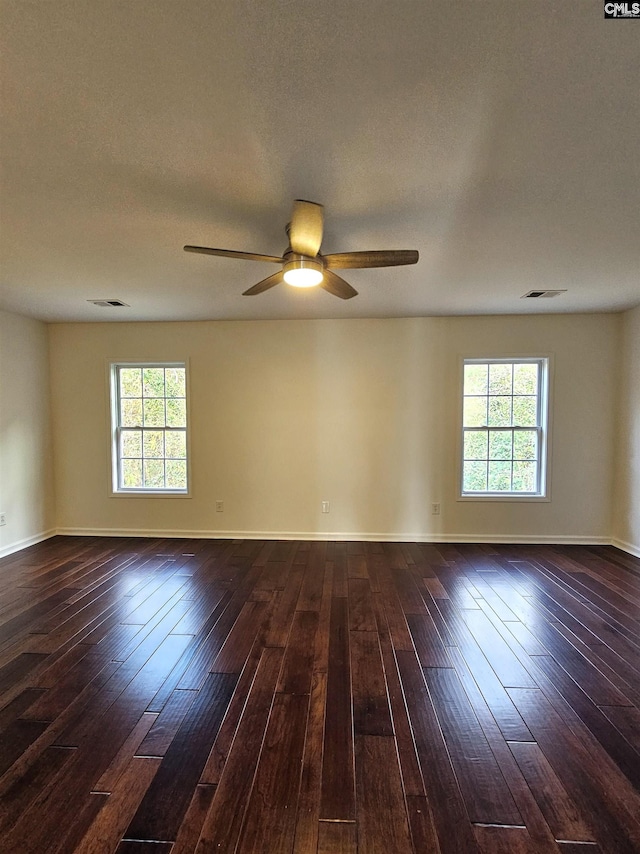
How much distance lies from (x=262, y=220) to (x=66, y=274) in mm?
1956

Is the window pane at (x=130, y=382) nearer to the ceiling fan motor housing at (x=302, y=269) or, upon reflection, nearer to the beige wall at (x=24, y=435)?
the beige wall at (x=24, y=435)

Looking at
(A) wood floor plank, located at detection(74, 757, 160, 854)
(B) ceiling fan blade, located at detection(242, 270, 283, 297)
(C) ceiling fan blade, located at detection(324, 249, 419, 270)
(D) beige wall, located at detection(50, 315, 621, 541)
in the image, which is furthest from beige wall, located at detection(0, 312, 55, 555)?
(C) ceiling fan blade, located at detection(324, 249, 419, 270)

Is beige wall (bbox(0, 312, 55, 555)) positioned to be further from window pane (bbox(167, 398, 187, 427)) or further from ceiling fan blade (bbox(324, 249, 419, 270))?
ceiling fan blade (bbox(324, 249, 419, 270))

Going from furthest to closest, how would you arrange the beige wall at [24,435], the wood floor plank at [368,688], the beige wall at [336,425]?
the beige wall at [336,425] → the beige wall at [24,435] → the wood floor plank at [368,688]

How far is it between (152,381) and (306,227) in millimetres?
3543

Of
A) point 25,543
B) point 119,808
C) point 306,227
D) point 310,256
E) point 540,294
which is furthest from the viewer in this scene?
point 25,543

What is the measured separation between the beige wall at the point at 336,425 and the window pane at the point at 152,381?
200 millimetres

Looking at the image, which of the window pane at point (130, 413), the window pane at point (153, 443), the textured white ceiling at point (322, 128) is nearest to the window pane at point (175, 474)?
the window pane at point (153, 443)

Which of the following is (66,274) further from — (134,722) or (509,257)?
(509,257)

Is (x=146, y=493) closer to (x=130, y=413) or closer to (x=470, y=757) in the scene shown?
(x=130, y=413)

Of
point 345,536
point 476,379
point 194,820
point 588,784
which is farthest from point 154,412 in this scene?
point 588,784

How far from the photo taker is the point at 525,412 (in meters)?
4.40

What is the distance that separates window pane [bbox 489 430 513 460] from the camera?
440 cm

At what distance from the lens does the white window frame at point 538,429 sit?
14.1 feet
